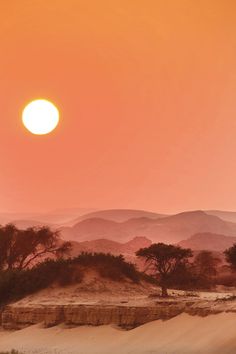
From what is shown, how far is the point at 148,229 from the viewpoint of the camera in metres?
185

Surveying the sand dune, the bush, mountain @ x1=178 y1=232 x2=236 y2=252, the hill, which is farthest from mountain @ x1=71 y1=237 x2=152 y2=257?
the sand dune

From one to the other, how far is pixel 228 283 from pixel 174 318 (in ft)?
103

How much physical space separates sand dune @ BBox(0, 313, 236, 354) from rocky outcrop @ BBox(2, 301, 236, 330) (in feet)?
1.42

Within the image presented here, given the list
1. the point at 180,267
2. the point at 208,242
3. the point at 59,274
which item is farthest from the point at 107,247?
the point at 59,274

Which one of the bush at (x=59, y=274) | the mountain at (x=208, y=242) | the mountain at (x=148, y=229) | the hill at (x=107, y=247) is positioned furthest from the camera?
the mountain at (x=148, y=229)

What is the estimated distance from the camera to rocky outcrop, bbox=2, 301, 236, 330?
26.8 meters

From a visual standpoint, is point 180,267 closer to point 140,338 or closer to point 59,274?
point 59,274

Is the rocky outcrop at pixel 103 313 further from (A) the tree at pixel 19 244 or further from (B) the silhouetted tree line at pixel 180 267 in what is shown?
(A) the tree at pixel 19 244

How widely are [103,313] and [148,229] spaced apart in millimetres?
156547

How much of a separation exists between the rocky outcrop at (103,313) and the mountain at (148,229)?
140 m

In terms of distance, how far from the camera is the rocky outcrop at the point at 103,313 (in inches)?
1057

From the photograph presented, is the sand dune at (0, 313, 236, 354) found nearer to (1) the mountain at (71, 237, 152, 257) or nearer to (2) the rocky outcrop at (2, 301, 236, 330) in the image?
(2) the rocky outcrop at (2, 301, 236, 330)

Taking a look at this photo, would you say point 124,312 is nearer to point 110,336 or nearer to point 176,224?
point 110,336

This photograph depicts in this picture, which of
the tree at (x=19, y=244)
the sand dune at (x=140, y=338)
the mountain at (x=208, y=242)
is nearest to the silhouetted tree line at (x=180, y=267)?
the sand dune at (x=140, y=338)
